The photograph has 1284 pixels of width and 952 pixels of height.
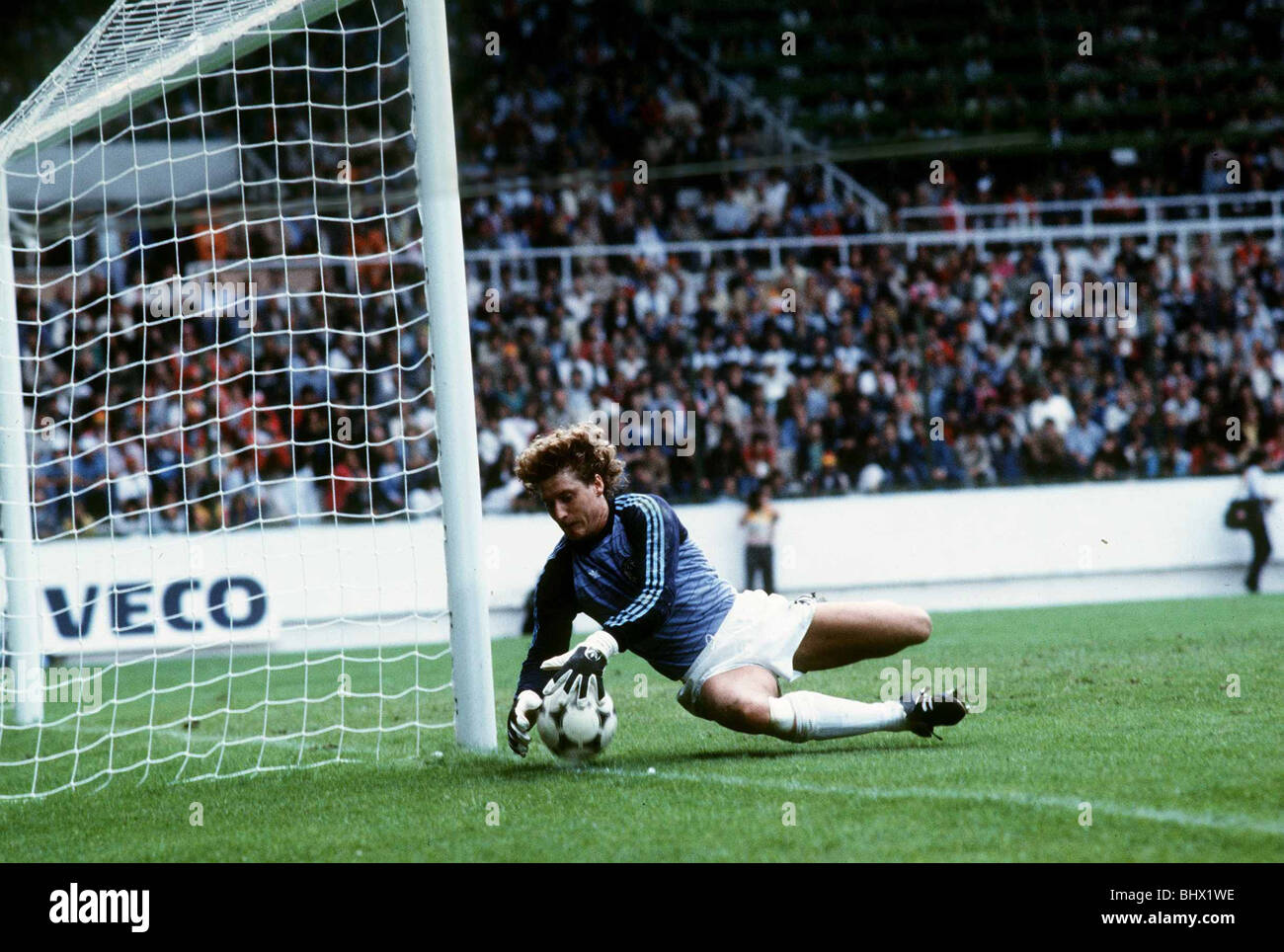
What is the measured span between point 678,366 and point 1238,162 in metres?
10.4

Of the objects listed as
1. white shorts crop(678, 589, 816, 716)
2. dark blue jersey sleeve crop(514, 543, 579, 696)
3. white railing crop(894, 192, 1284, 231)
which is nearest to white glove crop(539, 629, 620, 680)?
dark blue jersey sleeve crop(514, 543, 579, 696)

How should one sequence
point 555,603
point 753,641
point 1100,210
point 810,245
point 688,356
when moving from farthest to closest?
point 1100,210
point 810,245
point 688,356
point 555,603
point 753,641

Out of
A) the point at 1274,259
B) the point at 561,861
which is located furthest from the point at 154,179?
the point at 561,861

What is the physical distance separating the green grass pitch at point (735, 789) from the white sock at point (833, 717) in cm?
8

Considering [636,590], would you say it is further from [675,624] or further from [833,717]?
[833,717]

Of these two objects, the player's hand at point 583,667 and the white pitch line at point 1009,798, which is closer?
the white pitch line at point 1009,798

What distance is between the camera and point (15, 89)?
19.0 m

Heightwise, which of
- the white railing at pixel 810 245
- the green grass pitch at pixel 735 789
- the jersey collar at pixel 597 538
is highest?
the white railing at pixel 810 245

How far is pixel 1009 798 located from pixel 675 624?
5.27 feet

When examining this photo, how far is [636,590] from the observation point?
18.0 feet

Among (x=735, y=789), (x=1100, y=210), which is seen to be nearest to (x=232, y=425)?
(x=735, y=789)

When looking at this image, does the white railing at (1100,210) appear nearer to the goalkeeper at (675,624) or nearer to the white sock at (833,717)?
the goalkeeper at (675,624)

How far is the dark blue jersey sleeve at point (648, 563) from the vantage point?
5281 mm

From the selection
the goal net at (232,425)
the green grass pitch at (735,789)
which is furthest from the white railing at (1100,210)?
the green grass pitch at (735,789)
